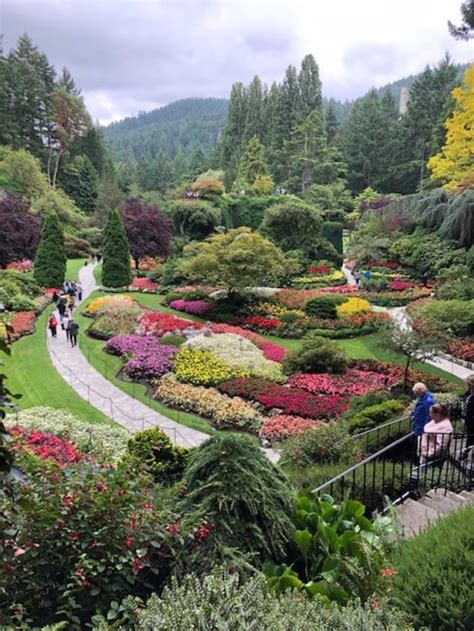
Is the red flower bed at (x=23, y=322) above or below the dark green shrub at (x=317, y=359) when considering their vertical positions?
above

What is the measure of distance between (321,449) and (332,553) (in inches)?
154

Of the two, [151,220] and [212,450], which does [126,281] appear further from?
[212,450]

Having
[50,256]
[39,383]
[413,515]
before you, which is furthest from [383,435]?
[50,256]

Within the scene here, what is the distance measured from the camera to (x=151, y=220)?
3175 centimetres

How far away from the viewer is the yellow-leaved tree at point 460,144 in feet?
87.4

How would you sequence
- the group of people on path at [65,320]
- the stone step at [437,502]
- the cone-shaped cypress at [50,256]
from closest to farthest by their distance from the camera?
1. the stone step at [437,502]
2. the group of people on path at [65,320]
3. the cone-shaped cypress at [50,256]

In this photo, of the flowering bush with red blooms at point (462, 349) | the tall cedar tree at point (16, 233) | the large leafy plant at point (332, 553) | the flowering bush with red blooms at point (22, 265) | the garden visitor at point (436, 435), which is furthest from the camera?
the flowering bush with red blooms at point (22, 265)

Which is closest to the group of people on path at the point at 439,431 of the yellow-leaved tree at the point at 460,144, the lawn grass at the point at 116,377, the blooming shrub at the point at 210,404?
the lawn grass at the point at 116,377

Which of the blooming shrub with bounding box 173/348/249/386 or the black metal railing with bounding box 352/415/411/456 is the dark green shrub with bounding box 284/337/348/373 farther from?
the black metal railing with bounding box 352/415/411/456

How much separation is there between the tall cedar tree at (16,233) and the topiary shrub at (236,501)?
84.4ft

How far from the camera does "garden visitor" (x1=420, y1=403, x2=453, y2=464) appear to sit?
7.17 metres

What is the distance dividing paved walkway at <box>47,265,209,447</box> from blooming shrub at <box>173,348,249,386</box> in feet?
5.80

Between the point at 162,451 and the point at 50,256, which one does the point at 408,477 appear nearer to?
the point at 162,451

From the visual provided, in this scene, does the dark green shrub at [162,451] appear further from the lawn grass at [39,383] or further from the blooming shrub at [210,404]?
the lawn grass at [39,383]
